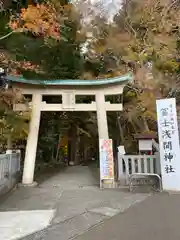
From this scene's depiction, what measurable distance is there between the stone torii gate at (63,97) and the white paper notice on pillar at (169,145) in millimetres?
2376

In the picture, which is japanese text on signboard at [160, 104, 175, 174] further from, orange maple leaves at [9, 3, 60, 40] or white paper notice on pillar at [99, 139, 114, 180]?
orange maple leaves at [9, 3, 60, 40]

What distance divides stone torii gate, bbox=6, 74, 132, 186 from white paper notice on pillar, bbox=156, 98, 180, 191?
2.38 meters

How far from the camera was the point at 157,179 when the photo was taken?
1091cm

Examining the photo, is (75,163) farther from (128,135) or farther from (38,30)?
(38,30)

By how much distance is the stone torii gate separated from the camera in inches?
468

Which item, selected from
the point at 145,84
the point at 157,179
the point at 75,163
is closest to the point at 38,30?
the point at 157,179

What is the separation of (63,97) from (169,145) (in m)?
4.40

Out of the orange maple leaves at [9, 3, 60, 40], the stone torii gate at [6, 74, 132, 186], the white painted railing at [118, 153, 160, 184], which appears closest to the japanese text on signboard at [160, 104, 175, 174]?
the white painted railing at [118, 153, 160, 184]

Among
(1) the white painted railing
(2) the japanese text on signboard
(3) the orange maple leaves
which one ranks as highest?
(3) the orange maple leaves

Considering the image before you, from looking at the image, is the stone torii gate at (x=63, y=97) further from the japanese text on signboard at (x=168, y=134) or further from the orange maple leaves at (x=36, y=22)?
the orange maple leaves at (x=36, y=22)

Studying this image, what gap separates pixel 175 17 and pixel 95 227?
42.7 ft

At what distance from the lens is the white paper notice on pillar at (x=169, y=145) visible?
9.76 m

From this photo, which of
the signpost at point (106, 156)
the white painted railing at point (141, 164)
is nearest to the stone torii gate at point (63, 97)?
the signpost at point (106, 156)

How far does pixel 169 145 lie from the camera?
9.98 meters
